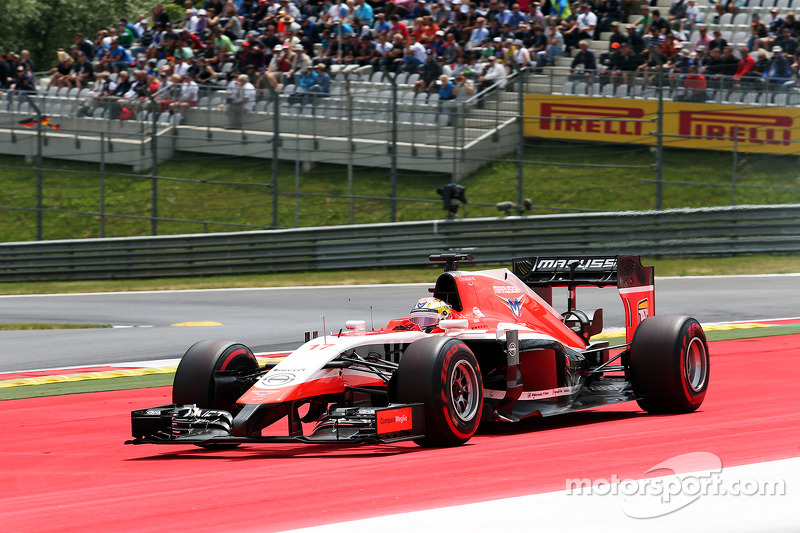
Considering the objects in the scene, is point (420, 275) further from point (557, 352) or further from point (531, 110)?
point (557, 352)

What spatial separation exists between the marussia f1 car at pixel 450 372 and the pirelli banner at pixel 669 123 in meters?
13.2

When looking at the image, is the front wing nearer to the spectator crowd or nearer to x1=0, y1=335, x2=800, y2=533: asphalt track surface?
x1=0, y1=335, x2=800, y2=533: asphalt track surface

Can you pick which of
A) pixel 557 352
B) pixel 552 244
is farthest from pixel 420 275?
pixel 557 352

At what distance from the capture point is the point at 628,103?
73.5 feet

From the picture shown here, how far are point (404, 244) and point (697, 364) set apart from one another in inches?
559

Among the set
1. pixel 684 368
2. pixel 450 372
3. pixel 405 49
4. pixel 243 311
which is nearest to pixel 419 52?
pixel 405 49

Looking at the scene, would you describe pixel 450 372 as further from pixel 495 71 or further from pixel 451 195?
pixel 495 71

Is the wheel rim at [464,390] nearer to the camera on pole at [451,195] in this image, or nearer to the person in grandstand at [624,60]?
the camera on pole at [451,195]

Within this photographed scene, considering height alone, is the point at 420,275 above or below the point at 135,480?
below

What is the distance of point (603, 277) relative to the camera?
963cm

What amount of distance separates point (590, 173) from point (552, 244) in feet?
6.47

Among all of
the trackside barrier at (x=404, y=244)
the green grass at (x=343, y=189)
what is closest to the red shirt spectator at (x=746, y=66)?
the green grass at (x=343, y=189)

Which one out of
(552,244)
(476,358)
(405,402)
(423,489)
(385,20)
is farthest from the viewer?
(385,20)

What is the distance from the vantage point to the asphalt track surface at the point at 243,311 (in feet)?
47.6
